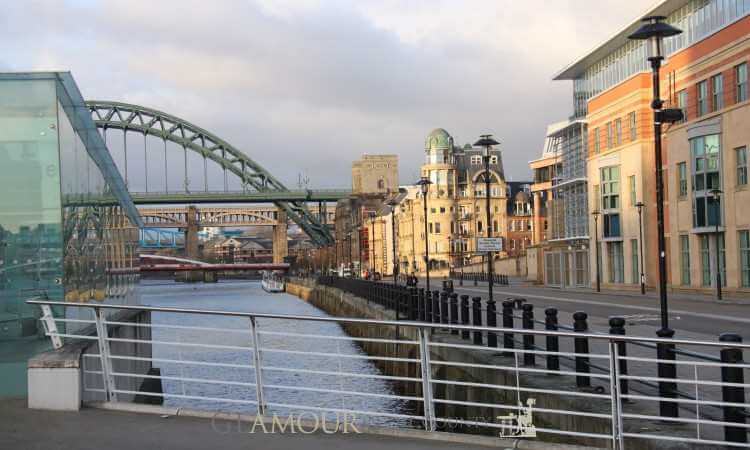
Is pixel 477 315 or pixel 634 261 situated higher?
pixel 477 315

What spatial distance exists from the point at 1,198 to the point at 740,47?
40.1 meters

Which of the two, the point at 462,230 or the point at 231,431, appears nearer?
the point at 231,431

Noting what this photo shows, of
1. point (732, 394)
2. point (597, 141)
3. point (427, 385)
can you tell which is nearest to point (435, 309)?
point (427, 385)

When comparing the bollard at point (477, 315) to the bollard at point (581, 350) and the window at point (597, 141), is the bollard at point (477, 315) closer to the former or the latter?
the bollard at point (581, 350)

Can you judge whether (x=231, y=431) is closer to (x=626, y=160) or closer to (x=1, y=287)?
(x=1, y=287)

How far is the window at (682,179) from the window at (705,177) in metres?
1.85

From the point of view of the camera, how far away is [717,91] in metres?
48.2

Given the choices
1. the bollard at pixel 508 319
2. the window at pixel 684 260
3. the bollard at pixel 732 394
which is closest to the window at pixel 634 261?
the window at pixel 684 260

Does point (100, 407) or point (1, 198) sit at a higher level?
point (1, 198)

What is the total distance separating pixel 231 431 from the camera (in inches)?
383

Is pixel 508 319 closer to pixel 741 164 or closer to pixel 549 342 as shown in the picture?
pixel 549 342

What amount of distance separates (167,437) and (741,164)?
4145cm

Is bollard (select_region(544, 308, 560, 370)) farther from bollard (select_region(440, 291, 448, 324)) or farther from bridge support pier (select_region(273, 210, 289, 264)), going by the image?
bridge support pier (select_region(273, 210, 289, 264))

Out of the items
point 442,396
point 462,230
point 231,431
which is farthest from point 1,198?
point 462,230
